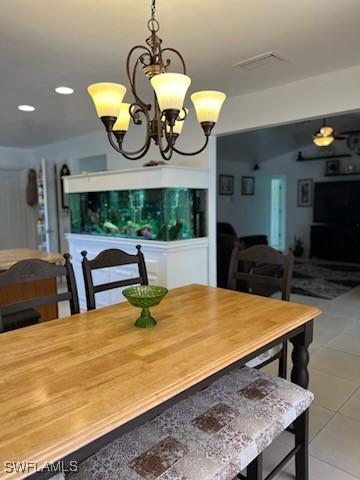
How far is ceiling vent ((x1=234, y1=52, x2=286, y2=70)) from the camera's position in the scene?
107 inches

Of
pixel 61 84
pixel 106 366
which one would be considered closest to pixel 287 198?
pixel 61 84

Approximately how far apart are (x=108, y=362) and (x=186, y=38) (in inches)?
83.5

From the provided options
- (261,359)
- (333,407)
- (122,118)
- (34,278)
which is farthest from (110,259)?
(333,407)

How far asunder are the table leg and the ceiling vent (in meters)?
2.00

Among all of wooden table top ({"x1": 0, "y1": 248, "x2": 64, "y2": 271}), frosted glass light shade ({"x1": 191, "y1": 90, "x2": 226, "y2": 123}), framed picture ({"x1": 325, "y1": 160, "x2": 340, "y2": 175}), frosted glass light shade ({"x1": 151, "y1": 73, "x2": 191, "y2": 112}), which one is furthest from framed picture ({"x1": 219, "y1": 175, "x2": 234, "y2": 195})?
frosted glass light shade ({"x1": 151, "y1": 73, "x2": 191, "y2": 112})

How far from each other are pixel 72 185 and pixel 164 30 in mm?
2925

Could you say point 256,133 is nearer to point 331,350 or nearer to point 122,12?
point 331,350

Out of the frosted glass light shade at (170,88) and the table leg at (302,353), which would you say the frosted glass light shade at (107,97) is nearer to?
the frosted glass light shade at (170,88)

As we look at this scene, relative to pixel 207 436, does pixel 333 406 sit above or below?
below

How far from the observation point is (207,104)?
1.86 metres

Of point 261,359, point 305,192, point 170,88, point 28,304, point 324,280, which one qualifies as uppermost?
point 170,88

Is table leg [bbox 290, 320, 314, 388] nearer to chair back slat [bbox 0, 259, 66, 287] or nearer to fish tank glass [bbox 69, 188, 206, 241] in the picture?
chair back slat [bbox 0, 259, 66, 287]

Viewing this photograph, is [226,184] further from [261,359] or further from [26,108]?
[261,359]

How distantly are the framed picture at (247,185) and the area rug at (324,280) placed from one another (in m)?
2.24
